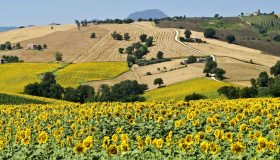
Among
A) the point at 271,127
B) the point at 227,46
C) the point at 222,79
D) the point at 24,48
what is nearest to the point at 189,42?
the point at 227,46

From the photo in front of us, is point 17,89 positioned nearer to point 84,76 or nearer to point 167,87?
point 84,76

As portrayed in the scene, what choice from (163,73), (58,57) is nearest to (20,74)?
(58,57)

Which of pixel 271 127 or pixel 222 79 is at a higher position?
pixel 271 127

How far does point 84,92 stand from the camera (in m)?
115

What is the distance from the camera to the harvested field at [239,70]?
391ft

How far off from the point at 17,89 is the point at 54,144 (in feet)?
371

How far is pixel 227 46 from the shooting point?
198375mm

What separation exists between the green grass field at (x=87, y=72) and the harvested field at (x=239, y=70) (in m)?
29.3

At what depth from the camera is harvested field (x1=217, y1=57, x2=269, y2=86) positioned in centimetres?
11924

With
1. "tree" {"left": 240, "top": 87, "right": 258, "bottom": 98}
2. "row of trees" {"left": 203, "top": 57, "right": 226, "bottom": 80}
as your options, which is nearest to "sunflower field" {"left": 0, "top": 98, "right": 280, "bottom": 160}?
"tree" {"left": 240, "top": 87, "right": 258, "bottom": 98}

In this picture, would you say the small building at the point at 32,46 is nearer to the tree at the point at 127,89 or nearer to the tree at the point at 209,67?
the tree at the point at 127,89

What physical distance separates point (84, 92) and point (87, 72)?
29015 millimetres

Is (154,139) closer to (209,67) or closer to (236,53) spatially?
(209,67)

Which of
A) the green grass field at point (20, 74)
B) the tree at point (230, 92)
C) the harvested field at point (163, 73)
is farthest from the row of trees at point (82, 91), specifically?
the tree at point (230, 92)
